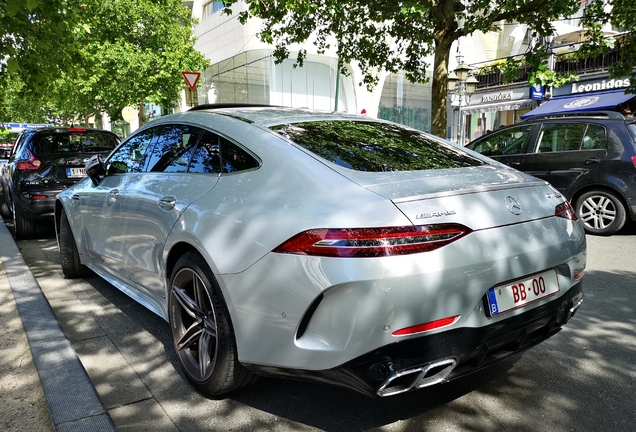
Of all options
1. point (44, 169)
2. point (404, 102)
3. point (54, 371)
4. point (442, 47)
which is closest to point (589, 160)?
point (442, 47)

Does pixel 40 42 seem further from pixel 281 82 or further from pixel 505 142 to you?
pixel 281 82

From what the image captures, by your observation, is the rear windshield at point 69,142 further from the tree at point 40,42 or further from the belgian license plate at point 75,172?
the tree at point 40,42

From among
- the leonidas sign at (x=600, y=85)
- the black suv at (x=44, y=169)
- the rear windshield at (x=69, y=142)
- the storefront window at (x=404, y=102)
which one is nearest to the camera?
the black suv at (x=44, y=169)

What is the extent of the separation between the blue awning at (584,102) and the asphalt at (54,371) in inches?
707

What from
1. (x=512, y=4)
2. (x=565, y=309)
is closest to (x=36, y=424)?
(x=565, y=309)

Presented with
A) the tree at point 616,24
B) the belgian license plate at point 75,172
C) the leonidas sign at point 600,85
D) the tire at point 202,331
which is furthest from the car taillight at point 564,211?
the leonidas sign at point 600,85

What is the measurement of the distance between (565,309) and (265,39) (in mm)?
11222

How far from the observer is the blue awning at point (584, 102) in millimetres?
17506

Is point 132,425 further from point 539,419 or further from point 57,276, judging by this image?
point 57,276

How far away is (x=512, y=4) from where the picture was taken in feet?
30.2

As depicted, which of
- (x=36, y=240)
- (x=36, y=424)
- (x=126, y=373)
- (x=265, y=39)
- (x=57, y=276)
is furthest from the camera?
(x=265, y=39)

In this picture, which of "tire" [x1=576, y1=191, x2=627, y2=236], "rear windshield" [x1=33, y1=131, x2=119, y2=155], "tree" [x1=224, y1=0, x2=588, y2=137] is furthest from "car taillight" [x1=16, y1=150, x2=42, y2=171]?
"tire" [x1=576, y1=191, x2=627, y2=236]

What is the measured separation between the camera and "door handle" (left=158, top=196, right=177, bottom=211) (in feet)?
9.83

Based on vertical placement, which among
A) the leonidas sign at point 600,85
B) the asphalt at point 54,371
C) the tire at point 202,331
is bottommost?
the asphalt at point 54,371
